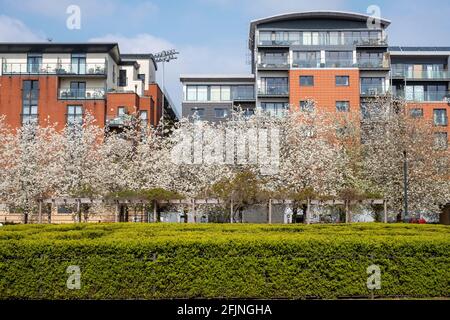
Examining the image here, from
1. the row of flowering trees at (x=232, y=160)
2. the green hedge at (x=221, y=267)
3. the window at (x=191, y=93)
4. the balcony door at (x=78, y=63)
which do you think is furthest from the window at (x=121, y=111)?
the green hedge at (x=221, y=267)

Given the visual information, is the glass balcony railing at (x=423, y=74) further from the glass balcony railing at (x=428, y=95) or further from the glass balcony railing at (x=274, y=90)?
the glass balcony railing at (x=274, y=90)

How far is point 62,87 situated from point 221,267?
51.4 meters

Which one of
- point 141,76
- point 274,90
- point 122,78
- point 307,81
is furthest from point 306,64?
point 122,78

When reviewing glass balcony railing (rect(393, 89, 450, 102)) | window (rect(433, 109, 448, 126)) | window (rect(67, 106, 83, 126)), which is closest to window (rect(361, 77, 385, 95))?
glass balcony railing (rect(393, 89, 450, 102))

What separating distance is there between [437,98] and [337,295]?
2282 inches

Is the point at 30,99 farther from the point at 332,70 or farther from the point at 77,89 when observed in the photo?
the point at 332,70

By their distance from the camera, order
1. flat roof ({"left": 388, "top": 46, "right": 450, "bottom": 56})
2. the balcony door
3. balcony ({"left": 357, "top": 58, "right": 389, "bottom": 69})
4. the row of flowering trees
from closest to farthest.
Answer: the row of flowering trees
the balcony door
balcony ({"left": 357, "top": 58, "right": 389, "bottom": 69})
flat roof ({"left": 388, "top": 46, "right": 450, "bottom": 56})

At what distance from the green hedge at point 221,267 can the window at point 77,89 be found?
4819cm

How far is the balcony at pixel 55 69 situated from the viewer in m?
61.1

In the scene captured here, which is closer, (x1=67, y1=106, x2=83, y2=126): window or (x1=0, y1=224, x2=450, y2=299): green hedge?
(x1=0, y1=224, x2=450, y2=299): green hedge

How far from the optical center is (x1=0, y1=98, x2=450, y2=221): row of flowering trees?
147 ft

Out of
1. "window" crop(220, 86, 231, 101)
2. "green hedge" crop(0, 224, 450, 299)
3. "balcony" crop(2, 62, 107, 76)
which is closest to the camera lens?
"green hedge" crop(0, 224, 450, 299)

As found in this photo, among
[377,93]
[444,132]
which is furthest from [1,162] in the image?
[444,132]

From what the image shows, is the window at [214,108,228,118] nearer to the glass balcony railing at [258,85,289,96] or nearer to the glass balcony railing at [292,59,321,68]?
the glass balcony railing at [258,85,289,96]
